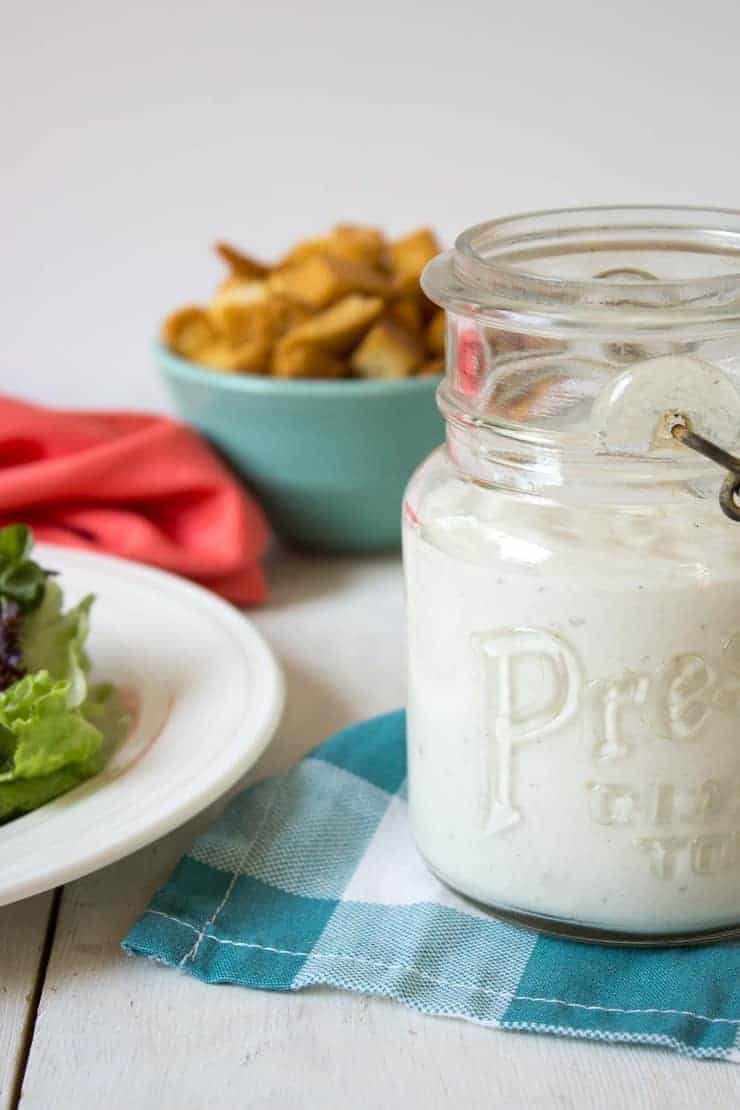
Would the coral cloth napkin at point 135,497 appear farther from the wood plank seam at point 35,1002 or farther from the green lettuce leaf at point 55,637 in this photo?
the wood plank seam at point 35,1002

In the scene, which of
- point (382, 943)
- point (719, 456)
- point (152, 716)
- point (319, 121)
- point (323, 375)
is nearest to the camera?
point (719, 456)

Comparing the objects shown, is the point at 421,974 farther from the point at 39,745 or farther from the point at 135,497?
the point at 135,497

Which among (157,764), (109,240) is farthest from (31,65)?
(157,764)

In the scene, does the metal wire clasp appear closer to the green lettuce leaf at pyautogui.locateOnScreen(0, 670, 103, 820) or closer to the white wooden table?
the white wooden table

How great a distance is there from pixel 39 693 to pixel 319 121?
3.33ft

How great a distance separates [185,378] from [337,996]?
2.39ft

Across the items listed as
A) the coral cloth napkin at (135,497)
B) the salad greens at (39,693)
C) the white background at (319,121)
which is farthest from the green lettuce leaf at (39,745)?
the white background at (319,121)

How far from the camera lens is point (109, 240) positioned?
1743 mm

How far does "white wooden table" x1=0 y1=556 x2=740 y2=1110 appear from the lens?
67 centimetres

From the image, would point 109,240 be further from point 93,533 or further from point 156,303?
point 93,533

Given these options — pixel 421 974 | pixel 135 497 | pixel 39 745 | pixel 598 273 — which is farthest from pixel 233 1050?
pixel 135 497

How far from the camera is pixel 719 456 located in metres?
0.66

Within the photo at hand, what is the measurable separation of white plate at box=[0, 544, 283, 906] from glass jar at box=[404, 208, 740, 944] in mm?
146

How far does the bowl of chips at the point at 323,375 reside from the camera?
4.28 feet
